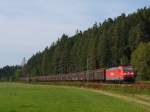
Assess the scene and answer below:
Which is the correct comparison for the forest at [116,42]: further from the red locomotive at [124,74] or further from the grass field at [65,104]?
the grass field at [65,104]

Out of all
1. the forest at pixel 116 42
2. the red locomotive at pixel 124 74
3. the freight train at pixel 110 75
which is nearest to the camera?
the red locomotive at pixel 124 74

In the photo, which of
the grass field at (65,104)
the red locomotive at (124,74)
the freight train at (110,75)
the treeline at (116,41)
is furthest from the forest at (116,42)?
the grass field at (65,104)

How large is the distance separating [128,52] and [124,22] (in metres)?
12.8

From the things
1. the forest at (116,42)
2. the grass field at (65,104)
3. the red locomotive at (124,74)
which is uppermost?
the forest at (116,42)

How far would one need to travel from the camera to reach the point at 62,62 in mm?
197125

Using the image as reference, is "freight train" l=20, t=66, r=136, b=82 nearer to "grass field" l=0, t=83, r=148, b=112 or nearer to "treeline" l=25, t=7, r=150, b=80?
"treeline" l=25, t=7, r=150, b=80

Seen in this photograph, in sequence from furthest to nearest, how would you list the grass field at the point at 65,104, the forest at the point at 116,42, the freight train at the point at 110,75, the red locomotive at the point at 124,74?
the forest at the point at 116,42 < the freight train at the point at 110,75 < the red locomotive at the point at 124,74 < the grass field at the point at 65,104

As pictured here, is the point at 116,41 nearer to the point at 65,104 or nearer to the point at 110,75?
the point at 110,75

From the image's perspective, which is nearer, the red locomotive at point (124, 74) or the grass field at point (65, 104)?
the grass field at point (65, 104)

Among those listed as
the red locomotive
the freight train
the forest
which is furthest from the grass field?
the forest

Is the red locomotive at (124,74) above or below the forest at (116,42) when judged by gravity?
below

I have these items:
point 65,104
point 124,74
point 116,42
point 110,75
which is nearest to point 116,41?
point 116,42

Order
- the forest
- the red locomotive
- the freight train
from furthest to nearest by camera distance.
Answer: the forest → the freight train → the red locomotive

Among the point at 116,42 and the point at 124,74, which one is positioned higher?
the point at 116,42
